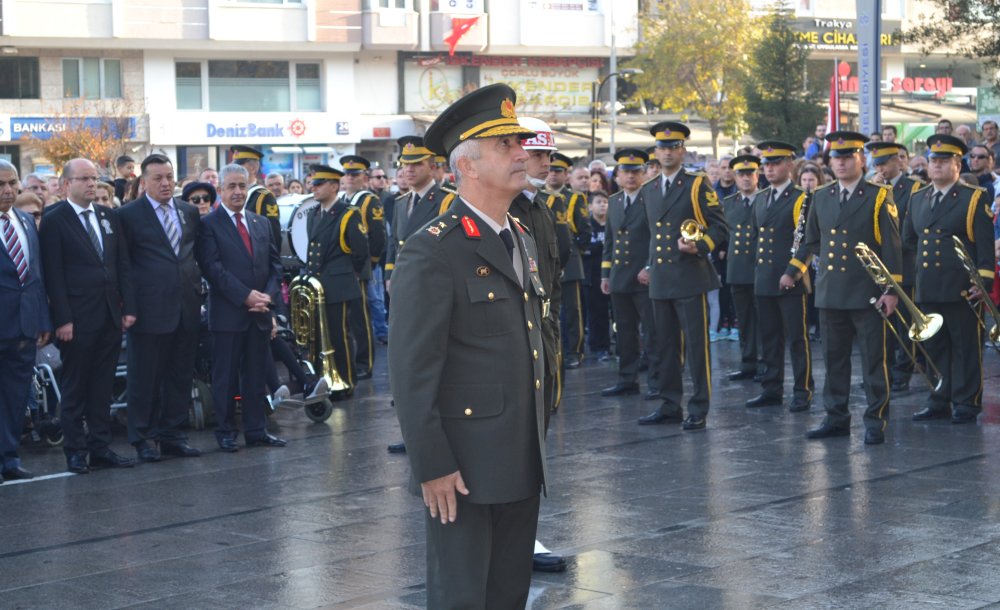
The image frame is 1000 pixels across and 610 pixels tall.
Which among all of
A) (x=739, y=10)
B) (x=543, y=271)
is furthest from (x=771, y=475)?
(x=739, y=10)

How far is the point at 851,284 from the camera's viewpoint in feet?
35.4

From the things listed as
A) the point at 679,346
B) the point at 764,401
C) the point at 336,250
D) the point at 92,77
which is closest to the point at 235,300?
the point at 336,250

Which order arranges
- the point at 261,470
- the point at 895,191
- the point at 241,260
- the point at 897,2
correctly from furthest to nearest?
the point at 897,2 < the point at 895,191 < the point at 241,260 < the point at 261,470

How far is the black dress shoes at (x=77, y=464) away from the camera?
33.8 ft

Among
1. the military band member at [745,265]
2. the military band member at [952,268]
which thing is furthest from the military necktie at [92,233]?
the military band member at [745,265]

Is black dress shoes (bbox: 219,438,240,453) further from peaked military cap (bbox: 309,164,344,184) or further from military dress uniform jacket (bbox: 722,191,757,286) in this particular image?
military dress uniform jacket (bbox: 722,191,757,286)

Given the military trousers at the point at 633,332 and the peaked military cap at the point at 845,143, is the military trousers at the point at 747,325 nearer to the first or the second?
the military trousers at the point at 633,332

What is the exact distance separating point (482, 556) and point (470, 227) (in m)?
1.08

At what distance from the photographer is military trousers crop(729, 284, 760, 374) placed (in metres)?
14.6

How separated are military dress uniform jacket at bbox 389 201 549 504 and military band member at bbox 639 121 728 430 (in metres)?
6.89

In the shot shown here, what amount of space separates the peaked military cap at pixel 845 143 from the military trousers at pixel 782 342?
2.28 meters

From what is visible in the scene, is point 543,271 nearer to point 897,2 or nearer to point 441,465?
point 441,465

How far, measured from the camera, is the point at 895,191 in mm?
13242

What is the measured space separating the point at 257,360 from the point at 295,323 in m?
2.72
